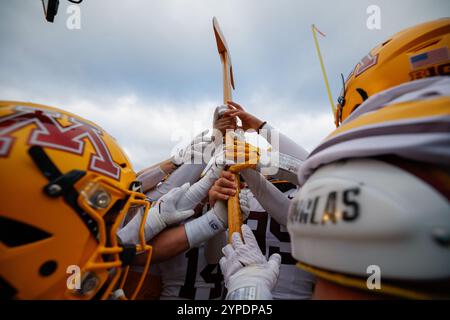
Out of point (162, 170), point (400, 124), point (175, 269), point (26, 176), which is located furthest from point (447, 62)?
point (162, 170)

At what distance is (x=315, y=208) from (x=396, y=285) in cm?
30

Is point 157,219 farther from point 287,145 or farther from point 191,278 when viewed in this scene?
point 287,145

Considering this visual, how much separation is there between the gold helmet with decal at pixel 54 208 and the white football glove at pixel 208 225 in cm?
66

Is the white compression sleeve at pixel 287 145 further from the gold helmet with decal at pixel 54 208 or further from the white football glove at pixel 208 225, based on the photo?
the gold helmet with decal at pixel 54 208

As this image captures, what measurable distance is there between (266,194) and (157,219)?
3.61 feet

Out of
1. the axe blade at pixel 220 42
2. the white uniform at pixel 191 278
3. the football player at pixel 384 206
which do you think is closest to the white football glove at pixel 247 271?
the football player at pixel 384 206

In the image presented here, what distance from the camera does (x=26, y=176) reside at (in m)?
0.92

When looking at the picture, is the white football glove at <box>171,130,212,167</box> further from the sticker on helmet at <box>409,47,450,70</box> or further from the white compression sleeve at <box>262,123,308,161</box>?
the sticker on helmet at <box>409,47,450,70</box>

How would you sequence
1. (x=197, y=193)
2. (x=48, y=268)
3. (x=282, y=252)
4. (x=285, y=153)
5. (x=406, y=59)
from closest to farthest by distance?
(x=48, y=268)
(x=406, y=59)
(x=197, y=193)
(x=282, y=252)
(x=285, y=153)

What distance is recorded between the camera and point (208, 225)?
183 cm

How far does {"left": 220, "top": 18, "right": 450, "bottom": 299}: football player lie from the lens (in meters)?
0.53

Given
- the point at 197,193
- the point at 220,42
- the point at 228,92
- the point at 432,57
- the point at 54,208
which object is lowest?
the point at 197,193

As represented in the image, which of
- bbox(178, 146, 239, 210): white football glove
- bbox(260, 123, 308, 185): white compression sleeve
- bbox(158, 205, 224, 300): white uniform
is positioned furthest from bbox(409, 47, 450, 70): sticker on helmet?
bbox(158, 205, 224, 300): white uniform

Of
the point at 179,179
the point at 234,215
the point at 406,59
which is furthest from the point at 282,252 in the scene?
the point at 406,59
